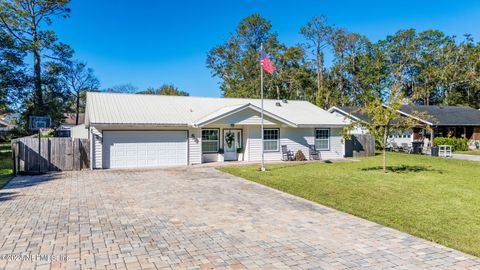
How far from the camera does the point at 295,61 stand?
43500 mm

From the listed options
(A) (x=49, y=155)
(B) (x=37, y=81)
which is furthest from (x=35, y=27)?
(A) (x=49, y=155)

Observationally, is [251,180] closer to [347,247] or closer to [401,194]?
[401,194]

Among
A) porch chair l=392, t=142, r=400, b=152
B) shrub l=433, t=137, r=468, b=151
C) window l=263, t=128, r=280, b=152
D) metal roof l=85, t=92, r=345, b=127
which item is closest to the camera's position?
metal roof l=85, t=92, r=345, b=127

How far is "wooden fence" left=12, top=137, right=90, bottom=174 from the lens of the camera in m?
15.2

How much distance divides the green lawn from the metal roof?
4317mm

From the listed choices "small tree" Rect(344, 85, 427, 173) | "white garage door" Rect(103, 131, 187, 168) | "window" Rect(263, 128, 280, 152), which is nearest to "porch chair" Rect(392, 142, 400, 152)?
"window" Rect(263, 128, 280, 152)

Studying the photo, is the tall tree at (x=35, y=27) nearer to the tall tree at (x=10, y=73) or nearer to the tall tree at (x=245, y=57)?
the tall tree at (x=10, y=73)

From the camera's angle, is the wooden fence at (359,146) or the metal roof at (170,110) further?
the wooden fence at (359,146)

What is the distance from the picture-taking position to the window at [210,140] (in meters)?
19.9

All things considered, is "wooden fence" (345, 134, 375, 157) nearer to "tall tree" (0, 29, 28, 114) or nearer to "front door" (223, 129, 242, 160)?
"front door" (223, 129, 242, 160)

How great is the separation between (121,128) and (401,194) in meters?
13.0

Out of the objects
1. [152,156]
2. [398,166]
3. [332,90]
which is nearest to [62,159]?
[152,156]

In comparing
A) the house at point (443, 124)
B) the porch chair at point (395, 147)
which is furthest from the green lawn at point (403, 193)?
the house at point (443, 124)

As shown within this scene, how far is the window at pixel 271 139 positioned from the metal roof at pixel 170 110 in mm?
1075
